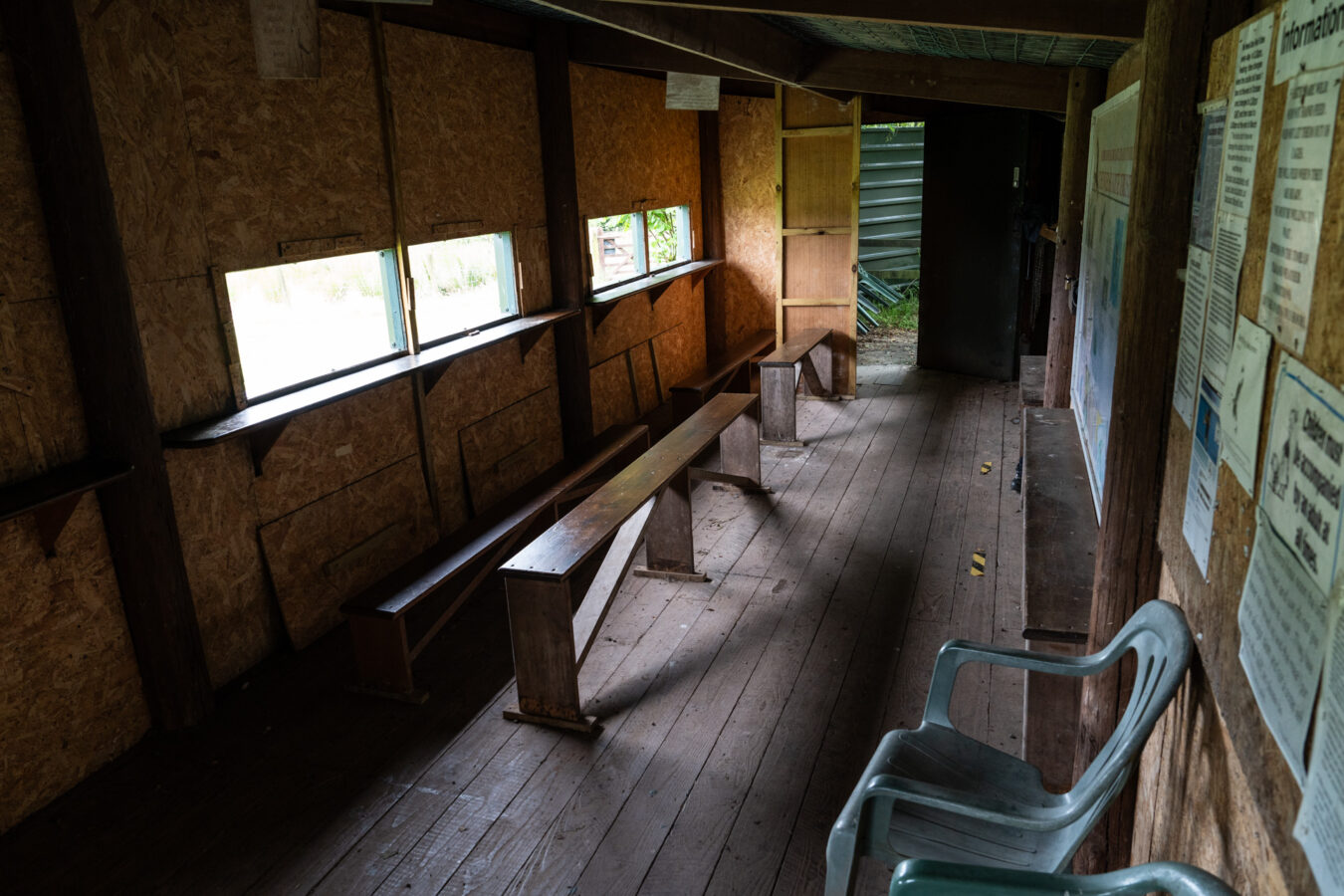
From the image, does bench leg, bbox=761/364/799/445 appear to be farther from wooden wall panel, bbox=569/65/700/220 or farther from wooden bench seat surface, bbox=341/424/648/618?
wooden wall panel, bbox=569/65/700/220

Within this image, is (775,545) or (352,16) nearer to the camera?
(352,16)

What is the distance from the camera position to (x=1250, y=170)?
1287 millimetres

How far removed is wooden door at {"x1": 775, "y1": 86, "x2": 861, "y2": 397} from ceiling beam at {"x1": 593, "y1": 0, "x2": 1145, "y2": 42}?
4.63 meters

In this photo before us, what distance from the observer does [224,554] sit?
353 centimetres

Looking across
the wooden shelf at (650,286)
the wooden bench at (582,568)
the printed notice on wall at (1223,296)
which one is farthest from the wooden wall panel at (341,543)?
the printed notice on wall at (1223,296)

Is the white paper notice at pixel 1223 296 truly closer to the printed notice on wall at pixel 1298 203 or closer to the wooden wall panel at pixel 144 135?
the printed notice on wall at pixel 1298 203

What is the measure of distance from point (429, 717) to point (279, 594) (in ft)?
3.07

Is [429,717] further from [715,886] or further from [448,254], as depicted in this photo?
[448,254]

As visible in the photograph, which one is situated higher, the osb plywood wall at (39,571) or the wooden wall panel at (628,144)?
the wooden wall panel at (628,144)

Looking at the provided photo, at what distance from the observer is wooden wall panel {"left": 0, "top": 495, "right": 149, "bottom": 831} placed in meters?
2.81

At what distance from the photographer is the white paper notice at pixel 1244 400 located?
3.95 feet

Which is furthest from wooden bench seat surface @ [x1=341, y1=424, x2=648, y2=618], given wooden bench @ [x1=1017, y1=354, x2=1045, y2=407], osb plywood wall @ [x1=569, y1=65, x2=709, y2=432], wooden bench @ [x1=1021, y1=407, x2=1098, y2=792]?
wooden bench @ [x1=1017, y1=354, x2=1045, y2=407]

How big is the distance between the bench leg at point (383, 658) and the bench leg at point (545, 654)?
1.52ft

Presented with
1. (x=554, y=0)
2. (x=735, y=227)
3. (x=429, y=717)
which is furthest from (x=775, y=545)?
(x=735, y=227)
